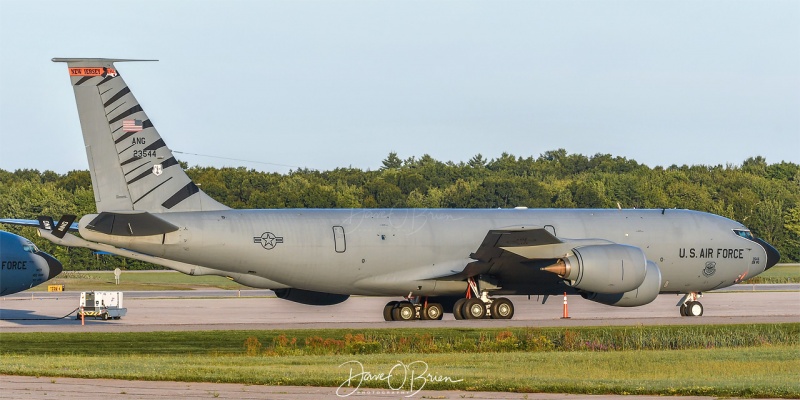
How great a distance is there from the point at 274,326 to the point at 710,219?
16.1 m

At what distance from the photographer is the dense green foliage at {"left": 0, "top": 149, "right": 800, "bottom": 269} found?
94.1m

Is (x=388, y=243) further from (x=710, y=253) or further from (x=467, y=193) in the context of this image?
(x=467, y=193)

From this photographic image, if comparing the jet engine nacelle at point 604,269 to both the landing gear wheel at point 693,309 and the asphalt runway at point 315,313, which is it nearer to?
the asphalt runway at point 315,313

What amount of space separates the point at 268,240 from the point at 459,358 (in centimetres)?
1154

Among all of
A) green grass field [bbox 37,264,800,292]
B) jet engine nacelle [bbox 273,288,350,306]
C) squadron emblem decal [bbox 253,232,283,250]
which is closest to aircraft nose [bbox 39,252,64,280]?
jet engine nacelle [bbox 273,288,350,306]

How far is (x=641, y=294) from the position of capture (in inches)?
1433

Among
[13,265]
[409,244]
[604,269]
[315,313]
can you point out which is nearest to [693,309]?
[604,269]

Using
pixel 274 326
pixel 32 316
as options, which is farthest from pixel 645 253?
pixel 32 316

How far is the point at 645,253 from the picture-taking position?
38406 millimetres

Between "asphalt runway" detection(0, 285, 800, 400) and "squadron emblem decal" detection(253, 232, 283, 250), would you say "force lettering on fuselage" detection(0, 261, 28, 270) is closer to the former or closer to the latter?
"asphalt runway" detection(0, 285, 800, 400)

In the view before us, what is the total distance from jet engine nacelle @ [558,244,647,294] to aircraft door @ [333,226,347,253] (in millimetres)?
6690

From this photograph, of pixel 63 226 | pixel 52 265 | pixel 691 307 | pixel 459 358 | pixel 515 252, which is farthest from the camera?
pixel 52 265

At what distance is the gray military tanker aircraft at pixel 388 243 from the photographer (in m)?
32.0

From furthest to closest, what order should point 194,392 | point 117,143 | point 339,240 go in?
point 339,240
point 117,143
point 194,392
